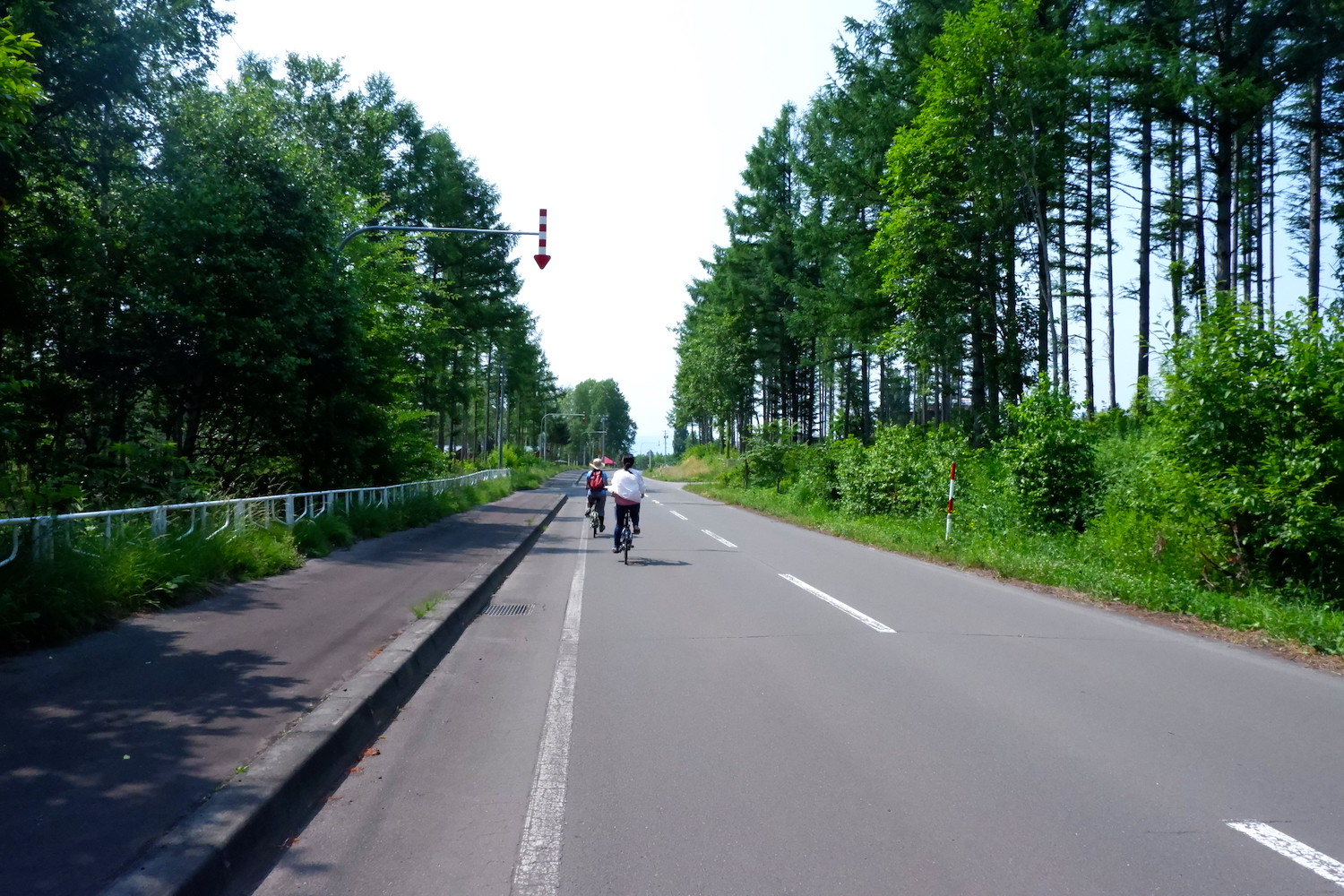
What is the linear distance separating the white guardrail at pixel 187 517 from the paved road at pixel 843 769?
3.54 m

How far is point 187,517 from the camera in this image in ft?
34.7

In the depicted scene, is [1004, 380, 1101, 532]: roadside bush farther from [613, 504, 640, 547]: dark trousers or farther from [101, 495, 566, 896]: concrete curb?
[101, 495, 566, 896]: concrete curb

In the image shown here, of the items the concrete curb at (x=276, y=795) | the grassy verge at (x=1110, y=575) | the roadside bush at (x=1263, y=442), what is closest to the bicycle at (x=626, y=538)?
the grassy verge at (x=1110, y=575)

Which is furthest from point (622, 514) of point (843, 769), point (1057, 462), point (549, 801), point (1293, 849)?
point (1293, 849)

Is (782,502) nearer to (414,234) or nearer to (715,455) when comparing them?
(414,234)

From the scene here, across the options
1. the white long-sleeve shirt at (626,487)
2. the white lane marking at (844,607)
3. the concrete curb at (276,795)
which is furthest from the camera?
the white long-sleeve shirt at (626,487)

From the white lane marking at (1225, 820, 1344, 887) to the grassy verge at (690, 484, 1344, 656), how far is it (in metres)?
4.95

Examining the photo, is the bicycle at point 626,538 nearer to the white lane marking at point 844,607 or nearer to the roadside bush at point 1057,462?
the white lane marking at point 844,607

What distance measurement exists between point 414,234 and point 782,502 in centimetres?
1956

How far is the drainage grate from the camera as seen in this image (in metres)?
9.61

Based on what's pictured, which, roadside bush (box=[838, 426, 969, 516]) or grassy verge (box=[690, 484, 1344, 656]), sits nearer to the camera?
grassy verge (box=[690, 484, 1344, 656])

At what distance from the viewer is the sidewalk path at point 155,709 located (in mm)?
3330

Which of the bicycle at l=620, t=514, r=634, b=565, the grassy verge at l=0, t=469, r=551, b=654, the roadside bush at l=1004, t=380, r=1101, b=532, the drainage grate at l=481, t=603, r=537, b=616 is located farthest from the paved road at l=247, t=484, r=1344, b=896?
the roadside bush at l=1004, t=380, r=1101, b=532

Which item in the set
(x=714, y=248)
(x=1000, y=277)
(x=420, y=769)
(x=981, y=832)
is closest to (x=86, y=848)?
(x=420, y=769)
